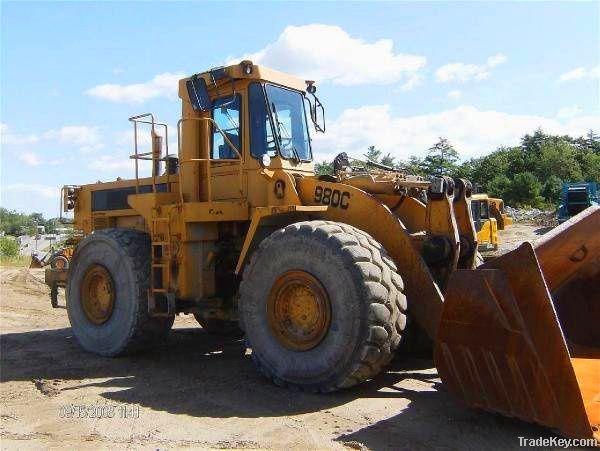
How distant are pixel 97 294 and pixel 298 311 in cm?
331

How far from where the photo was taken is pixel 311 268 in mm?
5074

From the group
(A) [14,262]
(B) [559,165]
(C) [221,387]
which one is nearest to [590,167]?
(B) [559,165]

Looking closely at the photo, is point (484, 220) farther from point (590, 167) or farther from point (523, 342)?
point (590, 167)

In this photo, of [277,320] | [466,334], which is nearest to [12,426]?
[277,320]

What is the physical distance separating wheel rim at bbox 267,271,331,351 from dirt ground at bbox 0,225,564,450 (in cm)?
47

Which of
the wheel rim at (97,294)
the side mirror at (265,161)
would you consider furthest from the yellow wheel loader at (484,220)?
the wheel rim at (97,294)

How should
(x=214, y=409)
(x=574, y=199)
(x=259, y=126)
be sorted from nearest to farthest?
(x=214, y=409) → (x=259, y=126) → (x=574, y=199)

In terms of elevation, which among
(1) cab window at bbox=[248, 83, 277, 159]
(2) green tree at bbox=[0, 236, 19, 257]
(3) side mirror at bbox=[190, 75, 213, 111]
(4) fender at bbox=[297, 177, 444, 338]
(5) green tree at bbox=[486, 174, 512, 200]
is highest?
(5) green tree at bbox=[486, 174, 512, 200]

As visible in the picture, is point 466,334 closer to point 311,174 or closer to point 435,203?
point 435,203

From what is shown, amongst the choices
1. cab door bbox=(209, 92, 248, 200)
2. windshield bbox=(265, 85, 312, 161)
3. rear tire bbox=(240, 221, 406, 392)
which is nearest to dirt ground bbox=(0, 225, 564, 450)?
rear tire bbox=(240, 221, 406, 392)

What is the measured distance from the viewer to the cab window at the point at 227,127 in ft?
21.9

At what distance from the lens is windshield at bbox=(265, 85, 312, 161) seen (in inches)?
265

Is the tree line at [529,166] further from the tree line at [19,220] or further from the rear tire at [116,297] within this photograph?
the tree line at [19,220]

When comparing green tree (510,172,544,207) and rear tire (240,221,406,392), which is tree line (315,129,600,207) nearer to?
green tree (510,172,544,207)
